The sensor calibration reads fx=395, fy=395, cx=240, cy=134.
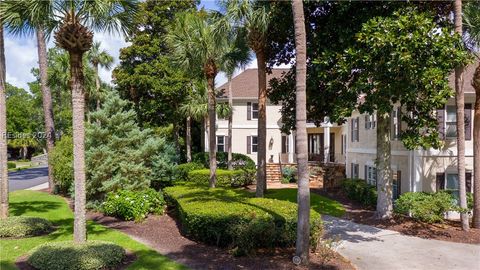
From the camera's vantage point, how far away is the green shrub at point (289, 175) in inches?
1138

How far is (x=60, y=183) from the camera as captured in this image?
21172 mm

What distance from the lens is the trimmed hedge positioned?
927 centimetres

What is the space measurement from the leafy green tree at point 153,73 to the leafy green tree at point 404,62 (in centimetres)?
1716

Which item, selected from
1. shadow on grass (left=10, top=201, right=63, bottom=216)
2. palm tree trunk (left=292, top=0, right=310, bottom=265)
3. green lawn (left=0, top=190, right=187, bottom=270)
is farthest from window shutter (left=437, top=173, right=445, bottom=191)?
shadow on grass (left=10, top=201, right=63, bottom=216)

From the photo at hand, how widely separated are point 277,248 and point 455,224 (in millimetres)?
8013

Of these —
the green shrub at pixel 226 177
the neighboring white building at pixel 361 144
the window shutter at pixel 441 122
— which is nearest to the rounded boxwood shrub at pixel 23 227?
the green shrub at pixel 226 177

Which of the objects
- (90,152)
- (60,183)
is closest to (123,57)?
(60,183)

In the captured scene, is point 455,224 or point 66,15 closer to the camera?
point 66,15

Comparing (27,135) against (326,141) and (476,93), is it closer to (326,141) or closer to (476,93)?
(326,141)

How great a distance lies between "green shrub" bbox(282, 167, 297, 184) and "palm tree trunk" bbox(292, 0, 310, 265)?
797 inches

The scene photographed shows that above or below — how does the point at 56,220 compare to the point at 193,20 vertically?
below

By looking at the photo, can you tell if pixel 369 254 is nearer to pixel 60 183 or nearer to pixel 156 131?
pixel 60 183

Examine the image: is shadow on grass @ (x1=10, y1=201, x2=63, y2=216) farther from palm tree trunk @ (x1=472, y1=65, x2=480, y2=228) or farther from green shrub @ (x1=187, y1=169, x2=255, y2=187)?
palm tree trunk @ (x1=472, y1=65, x2=480, y2=228)

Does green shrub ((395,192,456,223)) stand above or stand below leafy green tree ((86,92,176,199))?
below
